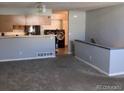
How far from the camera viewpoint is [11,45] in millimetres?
6742

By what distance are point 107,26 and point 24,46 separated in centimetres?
331

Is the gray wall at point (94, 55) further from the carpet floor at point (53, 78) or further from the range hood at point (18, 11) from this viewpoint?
the range hood at point (18, 11)

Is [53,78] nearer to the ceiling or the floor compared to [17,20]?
nearer to the floor

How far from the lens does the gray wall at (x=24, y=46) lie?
6.66m

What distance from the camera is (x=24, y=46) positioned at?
6.92 meters

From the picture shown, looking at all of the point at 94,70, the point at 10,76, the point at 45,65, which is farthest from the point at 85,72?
the point at 10,76

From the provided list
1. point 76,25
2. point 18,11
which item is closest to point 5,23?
point 18,11

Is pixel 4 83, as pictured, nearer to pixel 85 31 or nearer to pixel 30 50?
pixel 30 50

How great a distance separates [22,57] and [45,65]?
1319 millimetres

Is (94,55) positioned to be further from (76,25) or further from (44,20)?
(76,25)

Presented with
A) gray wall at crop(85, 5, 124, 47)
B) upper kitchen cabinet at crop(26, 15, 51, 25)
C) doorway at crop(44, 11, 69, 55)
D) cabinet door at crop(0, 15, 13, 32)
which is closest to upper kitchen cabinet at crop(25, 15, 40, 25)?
upper kitchen cabinet at crop(26, 15, 51, 25)

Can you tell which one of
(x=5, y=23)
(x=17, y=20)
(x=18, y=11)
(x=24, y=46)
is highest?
(x=18, y=11)

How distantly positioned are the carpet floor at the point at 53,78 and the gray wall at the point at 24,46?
1.84ft

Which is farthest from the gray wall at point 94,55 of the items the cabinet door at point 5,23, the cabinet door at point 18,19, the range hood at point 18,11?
the cabinet door at point 5,23
